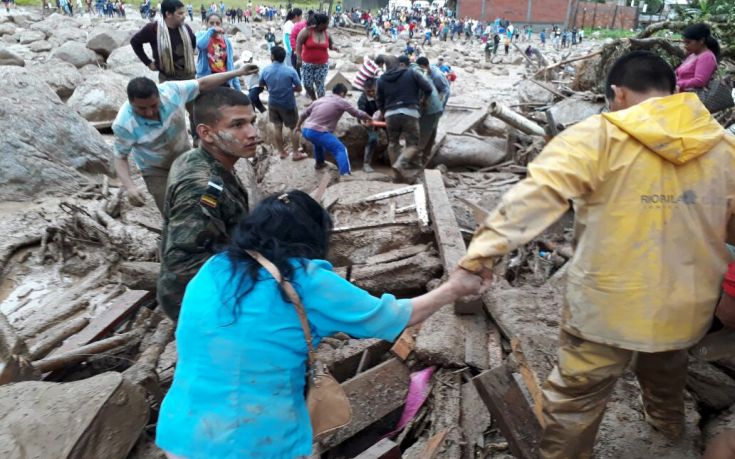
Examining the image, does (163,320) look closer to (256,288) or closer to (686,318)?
(256,288)

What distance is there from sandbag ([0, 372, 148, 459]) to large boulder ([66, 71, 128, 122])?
30.1ft

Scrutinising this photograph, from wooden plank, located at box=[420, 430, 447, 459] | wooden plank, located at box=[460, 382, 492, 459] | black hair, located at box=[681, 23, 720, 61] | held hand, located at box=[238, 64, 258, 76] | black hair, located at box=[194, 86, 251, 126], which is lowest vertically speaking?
wooden plank, located at box=[460, 382, 492, 459]

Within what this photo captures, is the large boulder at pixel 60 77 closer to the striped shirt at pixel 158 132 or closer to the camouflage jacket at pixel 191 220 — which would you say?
the striped shirt at pixel 158 132

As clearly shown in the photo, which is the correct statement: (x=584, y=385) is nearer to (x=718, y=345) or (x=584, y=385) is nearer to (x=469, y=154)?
(x=718, y=345)

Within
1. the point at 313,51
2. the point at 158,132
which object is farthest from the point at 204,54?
the point at 158,132

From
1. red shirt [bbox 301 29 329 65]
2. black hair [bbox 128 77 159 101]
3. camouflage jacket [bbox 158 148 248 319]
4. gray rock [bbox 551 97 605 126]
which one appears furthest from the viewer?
red shirt [bbox 301 29 329 65]

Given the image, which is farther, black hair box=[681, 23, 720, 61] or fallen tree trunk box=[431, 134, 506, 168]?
fallen tree trunk box=[431, 134, 506, 168]

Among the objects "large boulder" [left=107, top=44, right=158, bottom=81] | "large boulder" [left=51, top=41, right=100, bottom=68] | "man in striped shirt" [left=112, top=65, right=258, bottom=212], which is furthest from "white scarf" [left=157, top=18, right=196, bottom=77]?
"large boulder" [left=51, top=41, right=100, bottom=68]

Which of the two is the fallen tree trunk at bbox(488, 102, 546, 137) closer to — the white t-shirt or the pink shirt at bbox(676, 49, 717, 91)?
the pink shirt at bbox(676, 49, 717, 91)

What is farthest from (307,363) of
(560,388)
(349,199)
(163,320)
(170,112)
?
(349,199)

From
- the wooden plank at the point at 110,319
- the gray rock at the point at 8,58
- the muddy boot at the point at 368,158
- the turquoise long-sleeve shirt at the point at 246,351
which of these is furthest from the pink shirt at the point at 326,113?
the gray rock at the point at 8,58

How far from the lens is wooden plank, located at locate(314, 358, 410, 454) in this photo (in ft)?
10.8

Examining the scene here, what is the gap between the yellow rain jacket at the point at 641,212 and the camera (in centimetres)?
216

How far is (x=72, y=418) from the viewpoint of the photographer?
2473mm
